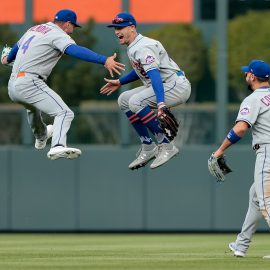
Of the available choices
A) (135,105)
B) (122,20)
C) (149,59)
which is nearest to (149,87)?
(135,105)

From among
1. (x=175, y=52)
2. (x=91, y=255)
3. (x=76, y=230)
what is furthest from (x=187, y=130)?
(x=91, y=255)

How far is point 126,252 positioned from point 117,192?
209 inches

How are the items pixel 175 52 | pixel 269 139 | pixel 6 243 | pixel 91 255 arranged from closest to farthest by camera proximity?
Answer: 1. pixel 269 139
2. pixel 91 255
3. pixel 6 243
4. pixel 175 52

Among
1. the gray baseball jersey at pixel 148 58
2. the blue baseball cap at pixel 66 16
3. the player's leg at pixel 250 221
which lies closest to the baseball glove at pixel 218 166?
the player's leg at pixel 250 221

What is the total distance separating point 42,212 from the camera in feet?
63.5

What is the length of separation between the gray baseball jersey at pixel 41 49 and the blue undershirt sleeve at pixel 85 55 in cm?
9

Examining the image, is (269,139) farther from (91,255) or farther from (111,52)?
(111,52)

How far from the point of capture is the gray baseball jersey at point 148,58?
12.1m

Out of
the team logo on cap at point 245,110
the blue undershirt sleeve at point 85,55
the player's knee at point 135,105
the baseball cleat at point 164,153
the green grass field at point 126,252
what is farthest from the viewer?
the baseball cleat at point 164,153

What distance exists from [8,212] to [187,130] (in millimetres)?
3386

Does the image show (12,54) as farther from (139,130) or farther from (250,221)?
(250,221)

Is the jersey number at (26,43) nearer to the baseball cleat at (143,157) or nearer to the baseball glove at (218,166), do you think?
the baseball cleat at (143,157)

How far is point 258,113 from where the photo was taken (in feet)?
38.6

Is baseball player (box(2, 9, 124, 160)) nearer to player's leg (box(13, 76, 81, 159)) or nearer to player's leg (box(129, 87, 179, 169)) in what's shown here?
player's leg (box(13, 76, 81, 159))
